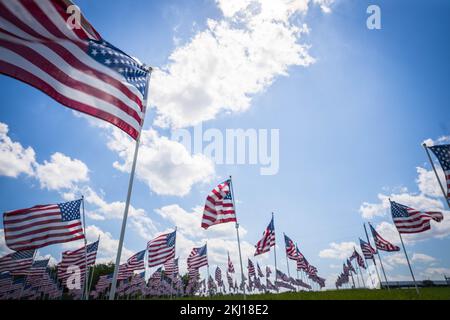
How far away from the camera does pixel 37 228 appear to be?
15594 millimetres

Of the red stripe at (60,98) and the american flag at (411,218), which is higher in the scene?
the american flag at (411,218)

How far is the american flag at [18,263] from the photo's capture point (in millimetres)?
30234

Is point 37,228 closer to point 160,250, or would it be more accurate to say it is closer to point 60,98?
point 60,98

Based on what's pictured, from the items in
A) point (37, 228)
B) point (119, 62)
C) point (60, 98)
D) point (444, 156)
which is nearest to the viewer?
point (60, 98)

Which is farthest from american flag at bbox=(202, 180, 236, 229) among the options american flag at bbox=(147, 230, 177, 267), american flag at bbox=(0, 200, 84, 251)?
american flag at bbox=(147, 230, 177, 267)

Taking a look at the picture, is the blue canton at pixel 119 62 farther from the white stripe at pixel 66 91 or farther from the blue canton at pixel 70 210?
the blue canton at pixel 70 210

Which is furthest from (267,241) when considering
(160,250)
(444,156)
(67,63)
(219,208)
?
(67,63)

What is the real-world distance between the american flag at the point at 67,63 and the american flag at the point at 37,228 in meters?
12.3

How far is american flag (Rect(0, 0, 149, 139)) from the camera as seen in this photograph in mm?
5922

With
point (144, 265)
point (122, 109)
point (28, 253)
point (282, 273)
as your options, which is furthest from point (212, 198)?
point (282, 273)

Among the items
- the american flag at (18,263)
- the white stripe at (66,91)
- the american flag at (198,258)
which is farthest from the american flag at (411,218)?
the american flag at (18,263)

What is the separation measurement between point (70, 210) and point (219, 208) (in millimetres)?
10109

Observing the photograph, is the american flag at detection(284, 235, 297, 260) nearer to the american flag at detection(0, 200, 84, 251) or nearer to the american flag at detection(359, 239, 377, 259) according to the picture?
the american flag at detection(359, 239, 377, 259)
